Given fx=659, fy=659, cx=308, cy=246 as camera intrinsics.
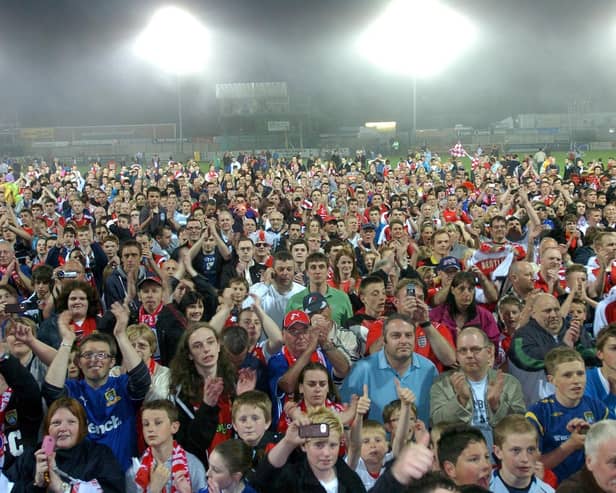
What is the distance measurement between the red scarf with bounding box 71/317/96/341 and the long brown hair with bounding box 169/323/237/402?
1671mm

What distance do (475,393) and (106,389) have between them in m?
2.45

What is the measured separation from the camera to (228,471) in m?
3.54

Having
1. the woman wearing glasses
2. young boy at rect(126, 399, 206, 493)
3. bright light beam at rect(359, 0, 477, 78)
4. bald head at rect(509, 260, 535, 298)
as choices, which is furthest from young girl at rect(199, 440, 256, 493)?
bright light beam at rect(359, 0, 477, 78)

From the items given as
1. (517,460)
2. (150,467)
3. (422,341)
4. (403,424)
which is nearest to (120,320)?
(150,467)

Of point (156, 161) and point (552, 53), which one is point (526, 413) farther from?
point (552, 53)

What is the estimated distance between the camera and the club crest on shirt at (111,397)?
171 inches

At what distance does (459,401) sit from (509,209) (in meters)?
9.08

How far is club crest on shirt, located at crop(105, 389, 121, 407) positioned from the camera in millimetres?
4341

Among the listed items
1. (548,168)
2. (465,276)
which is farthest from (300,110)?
(465,276)

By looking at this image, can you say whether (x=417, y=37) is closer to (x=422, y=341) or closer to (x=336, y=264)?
(x=336, y=264)

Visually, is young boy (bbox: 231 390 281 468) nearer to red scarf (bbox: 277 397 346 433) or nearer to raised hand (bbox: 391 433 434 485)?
red scarf (bbox: 277 397 346 433)

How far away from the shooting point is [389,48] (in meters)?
51.0

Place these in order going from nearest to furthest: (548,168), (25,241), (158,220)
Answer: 1. (25,241)
2. (158,220)
3. (548,168)

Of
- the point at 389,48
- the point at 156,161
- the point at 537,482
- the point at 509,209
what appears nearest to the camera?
the point at 537,482
